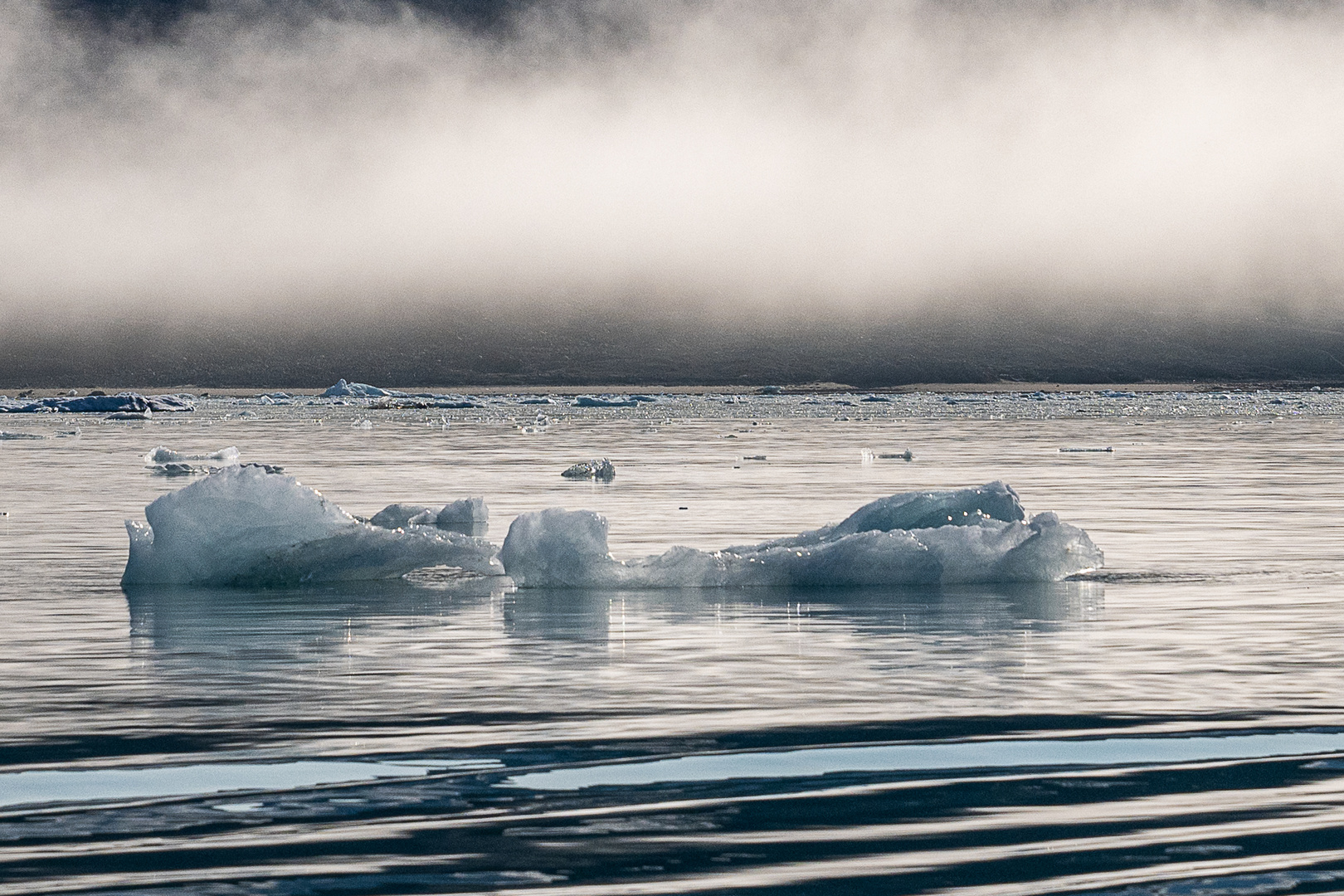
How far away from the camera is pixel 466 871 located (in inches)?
197

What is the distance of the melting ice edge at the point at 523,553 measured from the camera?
12516 millimetres

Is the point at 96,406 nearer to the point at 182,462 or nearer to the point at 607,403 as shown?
the point at 607,403

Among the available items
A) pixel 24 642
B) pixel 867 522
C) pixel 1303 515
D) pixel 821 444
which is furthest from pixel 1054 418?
pixel 24 642

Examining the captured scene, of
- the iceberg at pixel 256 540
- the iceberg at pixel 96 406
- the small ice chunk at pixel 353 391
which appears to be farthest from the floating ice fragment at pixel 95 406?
the iceberg at pixel 256 540

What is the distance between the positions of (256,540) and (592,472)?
Result: 46.9ft

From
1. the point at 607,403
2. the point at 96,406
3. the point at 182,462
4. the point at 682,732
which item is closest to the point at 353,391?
the point at 607,403

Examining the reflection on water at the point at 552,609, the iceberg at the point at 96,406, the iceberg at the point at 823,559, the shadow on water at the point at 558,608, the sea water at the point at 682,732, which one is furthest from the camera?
the iceberg at the point at 96,406

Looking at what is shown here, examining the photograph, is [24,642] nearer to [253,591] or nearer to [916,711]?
[253,591]

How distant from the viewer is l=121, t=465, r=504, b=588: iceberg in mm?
12750

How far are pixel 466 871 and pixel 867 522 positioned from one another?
31.0 ft

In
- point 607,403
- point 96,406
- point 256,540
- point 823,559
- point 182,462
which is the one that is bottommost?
point 607,403

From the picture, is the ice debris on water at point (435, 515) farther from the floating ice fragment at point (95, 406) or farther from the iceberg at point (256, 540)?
the floating ice fragment at point (95, 406)

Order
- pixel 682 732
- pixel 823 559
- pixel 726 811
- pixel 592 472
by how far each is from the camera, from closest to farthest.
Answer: pixel 726 811 < pixel 682 732 < pixel 823 559 < pixel 592 472

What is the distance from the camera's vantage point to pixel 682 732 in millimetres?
7094
